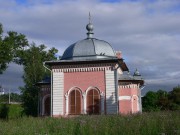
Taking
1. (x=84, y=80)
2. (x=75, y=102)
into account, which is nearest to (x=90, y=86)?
(x=84, y=80)

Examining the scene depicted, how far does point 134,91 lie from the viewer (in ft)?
78.4

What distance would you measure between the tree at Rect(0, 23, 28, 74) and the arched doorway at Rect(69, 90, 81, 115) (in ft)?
28.7

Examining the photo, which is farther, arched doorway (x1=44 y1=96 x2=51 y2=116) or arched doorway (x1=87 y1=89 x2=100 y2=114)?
arched doorway (x1=44 y1=96 x2=51 y2=116)

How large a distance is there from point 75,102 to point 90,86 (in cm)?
149

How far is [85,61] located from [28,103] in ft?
46.5

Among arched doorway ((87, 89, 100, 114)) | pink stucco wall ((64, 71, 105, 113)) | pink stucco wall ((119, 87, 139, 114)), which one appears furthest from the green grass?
pink stucco wall ((119, 87, 139, 114))

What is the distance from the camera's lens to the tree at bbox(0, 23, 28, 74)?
28812mm

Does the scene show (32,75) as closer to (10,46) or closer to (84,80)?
(10,46)

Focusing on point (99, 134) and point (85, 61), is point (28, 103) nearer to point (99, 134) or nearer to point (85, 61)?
point (85, 61)

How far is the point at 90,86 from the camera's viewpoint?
2300 cm

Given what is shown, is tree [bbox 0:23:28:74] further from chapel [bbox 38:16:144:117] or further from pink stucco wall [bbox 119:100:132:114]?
pink stucco wall [bbox 119:100:132:114]

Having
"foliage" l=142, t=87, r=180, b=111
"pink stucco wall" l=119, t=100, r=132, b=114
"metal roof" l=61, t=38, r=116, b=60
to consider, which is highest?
"metal roof" l=61, t=38, r=116, b=60

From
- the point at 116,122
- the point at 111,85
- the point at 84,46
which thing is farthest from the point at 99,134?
the point at 84,46

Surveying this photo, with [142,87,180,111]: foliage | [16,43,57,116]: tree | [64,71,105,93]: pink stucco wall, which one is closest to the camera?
[64,71,105,93]: pink stucco wall
